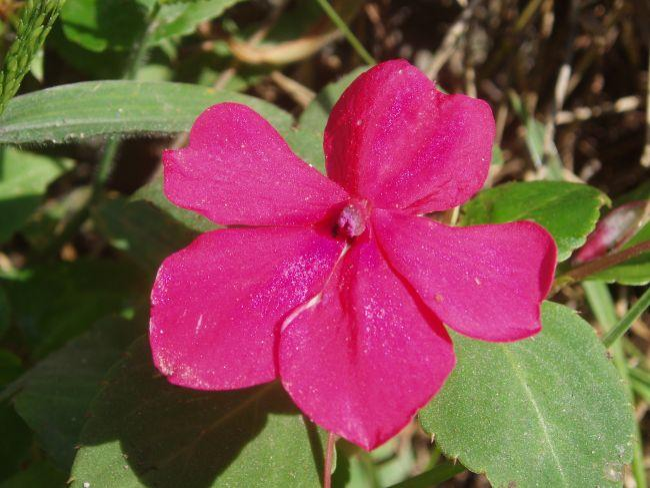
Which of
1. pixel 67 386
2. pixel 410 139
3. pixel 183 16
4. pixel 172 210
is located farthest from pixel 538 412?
pixel 183 16

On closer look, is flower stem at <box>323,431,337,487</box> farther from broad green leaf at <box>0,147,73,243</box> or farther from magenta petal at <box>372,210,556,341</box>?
broad green leaf at <box>0,147,73,243</box>

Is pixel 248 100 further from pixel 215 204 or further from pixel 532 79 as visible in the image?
pixel 532 79

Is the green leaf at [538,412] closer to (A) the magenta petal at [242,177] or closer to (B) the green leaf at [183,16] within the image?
(A) the magenta petal at [242,177]

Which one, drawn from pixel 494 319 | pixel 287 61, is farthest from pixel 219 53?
pixel 494 319

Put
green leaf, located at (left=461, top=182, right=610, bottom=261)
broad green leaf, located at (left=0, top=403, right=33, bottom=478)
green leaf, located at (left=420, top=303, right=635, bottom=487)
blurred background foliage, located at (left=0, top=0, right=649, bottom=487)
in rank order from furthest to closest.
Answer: broad green leaf, located at (left=0, top=403, right=33, bottom=478)
blurred background foliage, located at (left=0, top=0, right=649, bottom=487)
green leaf, located at (left=461, top=182, right=610, bottom=261)
green leaf, located at (left=420, top=303, right=635, bottom=487)

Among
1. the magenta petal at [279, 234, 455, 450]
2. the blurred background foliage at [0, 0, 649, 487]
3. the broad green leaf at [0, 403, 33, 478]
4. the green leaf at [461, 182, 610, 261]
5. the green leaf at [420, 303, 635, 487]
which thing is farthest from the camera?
→ the broad green leaf at [0, 403, 33, 478]

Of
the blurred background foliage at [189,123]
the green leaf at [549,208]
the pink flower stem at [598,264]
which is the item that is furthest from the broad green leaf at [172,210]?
the pink flower stem at [598,264]

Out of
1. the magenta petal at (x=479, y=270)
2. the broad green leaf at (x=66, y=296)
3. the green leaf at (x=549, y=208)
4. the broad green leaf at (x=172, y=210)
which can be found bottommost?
the broad green leaf at (x=66, y=296)

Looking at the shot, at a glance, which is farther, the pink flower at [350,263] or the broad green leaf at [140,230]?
the broad green leaf at [140,230]

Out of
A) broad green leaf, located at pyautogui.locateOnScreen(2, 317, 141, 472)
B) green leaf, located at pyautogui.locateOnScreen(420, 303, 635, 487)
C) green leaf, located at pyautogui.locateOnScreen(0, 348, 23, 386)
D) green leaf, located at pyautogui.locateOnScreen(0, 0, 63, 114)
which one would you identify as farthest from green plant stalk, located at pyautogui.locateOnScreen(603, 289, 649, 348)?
green leaf, located at pyautogui.locateOnScreen(0, 348, 23, 386)
